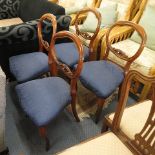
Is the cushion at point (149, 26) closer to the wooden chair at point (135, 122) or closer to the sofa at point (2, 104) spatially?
the wooden chair at point (135, 122)

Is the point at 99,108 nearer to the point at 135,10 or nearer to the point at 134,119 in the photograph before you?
the point at 134,119

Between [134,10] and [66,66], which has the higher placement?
[134,10]

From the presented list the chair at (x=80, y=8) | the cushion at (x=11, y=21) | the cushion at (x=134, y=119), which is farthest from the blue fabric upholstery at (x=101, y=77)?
the cushion at (x=11, y=21)

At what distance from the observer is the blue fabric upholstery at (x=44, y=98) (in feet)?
4.17

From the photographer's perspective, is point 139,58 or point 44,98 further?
point 139,58

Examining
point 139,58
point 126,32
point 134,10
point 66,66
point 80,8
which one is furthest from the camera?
point 80,8

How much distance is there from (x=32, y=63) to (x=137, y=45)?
41.6 inches

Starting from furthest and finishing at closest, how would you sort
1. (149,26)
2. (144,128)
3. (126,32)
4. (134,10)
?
1. (134,10)
2. (126,32)
3. (149,26)
4. (144,128)

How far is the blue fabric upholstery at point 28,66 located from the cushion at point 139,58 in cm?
65

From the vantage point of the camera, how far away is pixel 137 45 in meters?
2.11

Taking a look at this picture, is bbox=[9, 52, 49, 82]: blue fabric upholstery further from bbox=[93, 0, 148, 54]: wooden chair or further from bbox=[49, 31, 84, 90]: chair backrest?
bbox=[93, 0, 148, 54]: wooden chair

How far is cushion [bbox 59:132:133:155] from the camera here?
3.23 ft

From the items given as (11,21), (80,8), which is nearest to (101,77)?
(80,8)

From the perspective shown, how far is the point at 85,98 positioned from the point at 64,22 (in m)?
0.72
